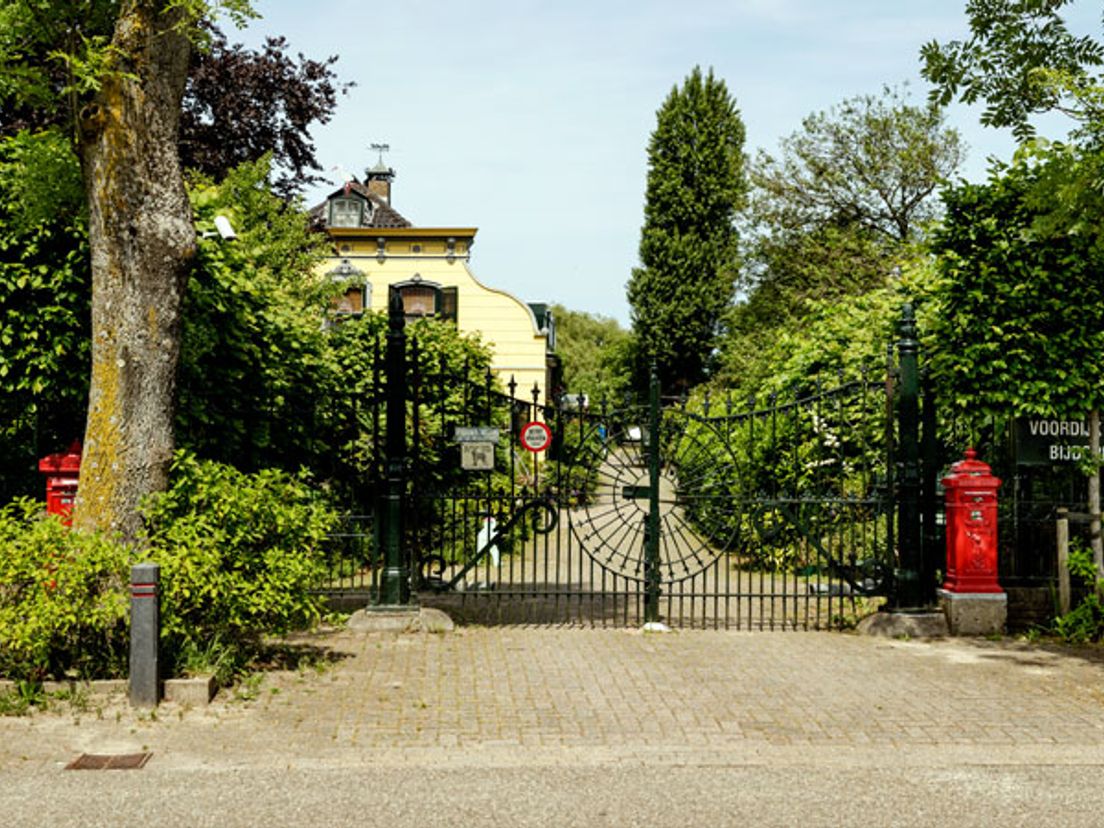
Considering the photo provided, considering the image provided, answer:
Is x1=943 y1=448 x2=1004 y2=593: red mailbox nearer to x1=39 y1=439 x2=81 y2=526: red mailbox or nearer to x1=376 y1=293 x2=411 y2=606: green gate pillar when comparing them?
x1=376 y1=293 x2=411 y2=606: green gate pillar

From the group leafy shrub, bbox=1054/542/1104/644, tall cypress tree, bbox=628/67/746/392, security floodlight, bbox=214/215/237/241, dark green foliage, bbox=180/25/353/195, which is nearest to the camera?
leafy shrub, bbox=1054/542/1104/644

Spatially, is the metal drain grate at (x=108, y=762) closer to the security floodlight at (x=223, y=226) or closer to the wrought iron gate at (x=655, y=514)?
the wrought iron gate at (x=655, y=514)

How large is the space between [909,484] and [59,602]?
7399 millimetres

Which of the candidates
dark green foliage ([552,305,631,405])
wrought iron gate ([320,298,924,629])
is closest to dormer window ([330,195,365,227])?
dark green foliage ([552,305,631,405])

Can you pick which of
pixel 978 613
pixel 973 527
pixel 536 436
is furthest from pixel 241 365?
pixel 978 613

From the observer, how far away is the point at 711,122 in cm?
5547

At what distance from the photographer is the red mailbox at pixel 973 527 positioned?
10414 mm

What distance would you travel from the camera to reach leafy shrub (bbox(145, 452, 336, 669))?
7941 mm

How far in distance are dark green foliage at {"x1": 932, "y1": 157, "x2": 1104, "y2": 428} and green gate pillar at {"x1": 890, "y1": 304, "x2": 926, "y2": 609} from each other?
1.08 ft

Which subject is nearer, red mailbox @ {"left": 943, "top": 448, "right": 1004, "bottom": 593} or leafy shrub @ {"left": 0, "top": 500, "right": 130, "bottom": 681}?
leafy shrub @ {"left": 0, "top": 500, "right": 130, "bottom": 681}

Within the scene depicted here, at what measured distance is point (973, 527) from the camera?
34.2ft

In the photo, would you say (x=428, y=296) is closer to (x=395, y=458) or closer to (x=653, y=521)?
(x=395, y=458)

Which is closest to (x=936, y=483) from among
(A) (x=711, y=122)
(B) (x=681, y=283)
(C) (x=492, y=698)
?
(C) (x=492, y=698)

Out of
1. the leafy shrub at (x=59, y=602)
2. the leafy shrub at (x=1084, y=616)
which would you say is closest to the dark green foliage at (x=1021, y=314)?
the leafy shrub at (x=1084, y=616)
